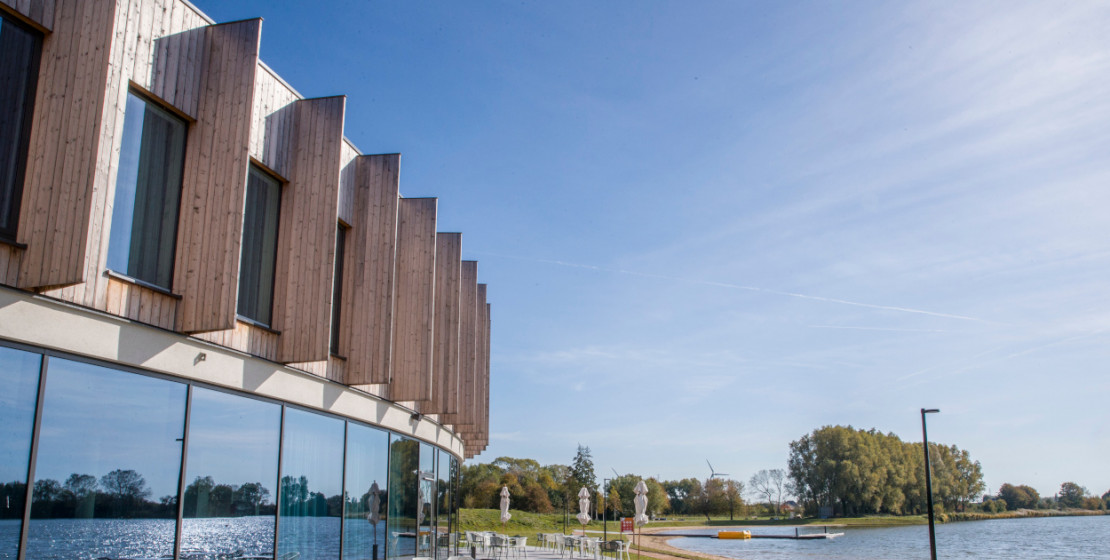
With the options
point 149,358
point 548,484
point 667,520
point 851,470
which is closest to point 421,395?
point 149,358

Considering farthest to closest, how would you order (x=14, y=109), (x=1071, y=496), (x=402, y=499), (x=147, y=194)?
(x=1071, y=496), (x=402, y=499), (x=147, y=194), (x=14, y=109)

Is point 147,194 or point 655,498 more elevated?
point 147,194

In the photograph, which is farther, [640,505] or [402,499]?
[640,505]

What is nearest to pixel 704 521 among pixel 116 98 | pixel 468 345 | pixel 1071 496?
pixel 1071 496

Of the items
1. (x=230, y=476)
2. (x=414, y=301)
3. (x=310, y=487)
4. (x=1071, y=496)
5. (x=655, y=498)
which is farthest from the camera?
(x=1071, y=496)

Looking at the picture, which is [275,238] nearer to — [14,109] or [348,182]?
[348,182]

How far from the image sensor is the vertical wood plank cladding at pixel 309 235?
10.5m

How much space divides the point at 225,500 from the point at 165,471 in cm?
115

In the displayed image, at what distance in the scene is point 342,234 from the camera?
1277 centimetres

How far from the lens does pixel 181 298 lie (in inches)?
342

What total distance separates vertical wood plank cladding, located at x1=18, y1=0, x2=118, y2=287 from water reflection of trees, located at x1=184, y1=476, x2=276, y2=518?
9.91 ft

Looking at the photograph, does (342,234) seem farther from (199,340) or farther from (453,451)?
(453,451)

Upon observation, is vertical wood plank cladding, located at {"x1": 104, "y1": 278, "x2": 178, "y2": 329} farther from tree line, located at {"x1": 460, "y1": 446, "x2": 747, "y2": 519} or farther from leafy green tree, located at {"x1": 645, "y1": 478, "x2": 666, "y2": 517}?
leafy green tree, located at {"x1": 645, "y1": 478, "x2": 666, "y2": 517}

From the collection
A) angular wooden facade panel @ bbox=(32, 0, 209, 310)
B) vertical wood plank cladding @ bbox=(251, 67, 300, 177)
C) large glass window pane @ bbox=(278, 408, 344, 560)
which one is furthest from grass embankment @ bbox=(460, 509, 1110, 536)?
angular wooden facade panel @ bbox=(32, 0, 209, 310)
